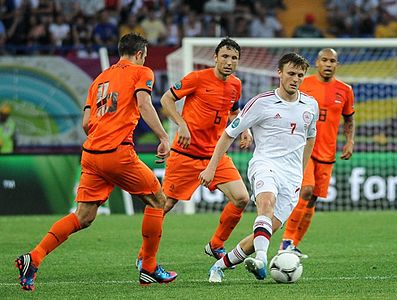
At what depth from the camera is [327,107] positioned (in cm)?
1226

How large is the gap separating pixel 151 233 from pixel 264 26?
1537cm

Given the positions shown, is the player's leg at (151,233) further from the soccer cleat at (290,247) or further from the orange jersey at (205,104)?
the soccer cleat at (290,247)

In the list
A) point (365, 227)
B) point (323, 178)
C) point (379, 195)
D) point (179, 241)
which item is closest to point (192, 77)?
point (323, 178)

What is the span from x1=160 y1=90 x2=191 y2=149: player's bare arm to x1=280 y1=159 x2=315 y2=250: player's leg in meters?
1.95

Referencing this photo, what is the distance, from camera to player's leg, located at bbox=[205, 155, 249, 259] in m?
10.8

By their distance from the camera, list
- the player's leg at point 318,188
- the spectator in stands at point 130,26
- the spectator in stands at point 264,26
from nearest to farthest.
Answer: the player's leg at point 318,188
the spectator in stands at point 130,26
the spectator in stands at point 264,26

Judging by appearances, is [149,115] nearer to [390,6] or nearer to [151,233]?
[151,233]

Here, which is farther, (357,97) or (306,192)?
(357,97)

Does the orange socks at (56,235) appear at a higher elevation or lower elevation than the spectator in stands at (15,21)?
higher

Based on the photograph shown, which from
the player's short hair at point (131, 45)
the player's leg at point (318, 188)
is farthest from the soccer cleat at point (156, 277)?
the player's leg at point (318, 188)

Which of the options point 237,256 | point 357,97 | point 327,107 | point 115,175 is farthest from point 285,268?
point 357,97

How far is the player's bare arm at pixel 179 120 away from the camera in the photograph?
34.0 ft

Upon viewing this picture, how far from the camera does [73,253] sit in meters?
12.2

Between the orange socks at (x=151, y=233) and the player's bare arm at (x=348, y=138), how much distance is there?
11.4 feet
